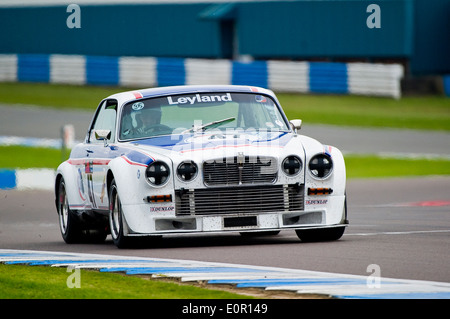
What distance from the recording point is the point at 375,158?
76.7 ft

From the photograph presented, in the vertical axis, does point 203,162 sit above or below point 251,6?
below

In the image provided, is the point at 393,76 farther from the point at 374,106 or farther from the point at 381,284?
the point at 381,284

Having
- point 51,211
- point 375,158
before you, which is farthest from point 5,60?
point 51,211

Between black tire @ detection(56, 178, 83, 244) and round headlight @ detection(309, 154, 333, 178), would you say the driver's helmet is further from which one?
round headlight @ detection(309, 154, 333, 178)

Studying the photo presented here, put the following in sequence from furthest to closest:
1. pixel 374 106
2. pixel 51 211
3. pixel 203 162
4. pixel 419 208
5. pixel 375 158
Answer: pixel 374 106 → pixel 375 158 → pixel 51 211 → pixel 419 208 → pixel 203 162

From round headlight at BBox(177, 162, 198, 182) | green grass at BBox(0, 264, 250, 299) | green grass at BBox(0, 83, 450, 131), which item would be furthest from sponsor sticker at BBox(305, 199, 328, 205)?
green grass at BBox(0, 83, 450, 131)

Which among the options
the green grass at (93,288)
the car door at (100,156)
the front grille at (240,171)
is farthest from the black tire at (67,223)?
the green grass at (93,288)

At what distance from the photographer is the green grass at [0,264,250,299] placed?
22.2 ft

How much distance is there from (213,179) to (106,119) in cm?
220

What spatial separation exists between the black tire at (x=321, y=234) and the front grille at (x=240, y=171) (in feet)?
2.76

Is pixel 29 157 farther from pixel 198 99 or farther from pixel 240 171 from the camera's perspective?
pixel 240 171

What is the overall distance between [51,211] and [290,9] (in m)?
21.7

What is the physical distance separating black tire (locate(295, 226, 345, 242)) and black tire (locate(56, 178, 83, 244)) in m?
2.42
